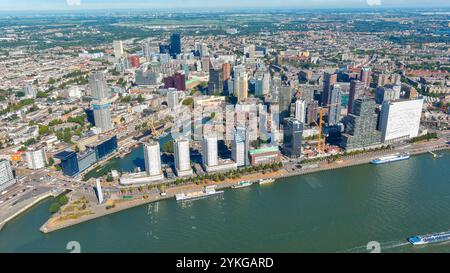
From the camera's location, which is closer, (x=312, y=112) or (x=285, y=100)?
(x=312, y=112)

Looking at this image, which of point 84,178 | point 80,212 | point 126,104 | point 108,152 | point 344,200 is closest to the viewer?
point 80,212

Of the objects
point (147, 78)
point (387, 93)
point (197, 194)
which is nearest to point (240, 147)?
point (197, 194)

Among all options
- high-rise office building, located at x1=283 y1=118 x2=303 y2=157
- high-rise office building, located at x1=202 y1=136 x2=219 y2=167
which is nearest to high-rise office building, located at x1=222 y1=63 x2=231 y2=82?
high-rise office building, located at x1=283 y1=118 x2=303 y2=157

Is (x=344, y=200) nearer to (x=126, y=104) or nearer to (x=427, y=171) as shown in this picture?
(x=427, y=171)

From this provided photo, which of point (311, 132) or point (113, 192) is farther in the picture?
point (311, 132)

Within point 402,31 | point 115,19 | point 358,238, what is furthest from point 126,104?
point 115,19

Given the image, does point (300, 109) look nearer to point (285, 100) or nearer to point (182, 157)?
point (285, 100)

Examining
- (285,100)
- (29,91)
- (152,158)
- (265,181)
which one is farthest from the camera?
(29,91)

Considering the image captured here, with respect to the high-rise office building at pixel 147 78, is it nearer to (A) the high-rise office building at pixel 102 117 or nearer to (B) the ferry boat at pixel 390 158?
(A) the high-rise office building at pixel 102 117
